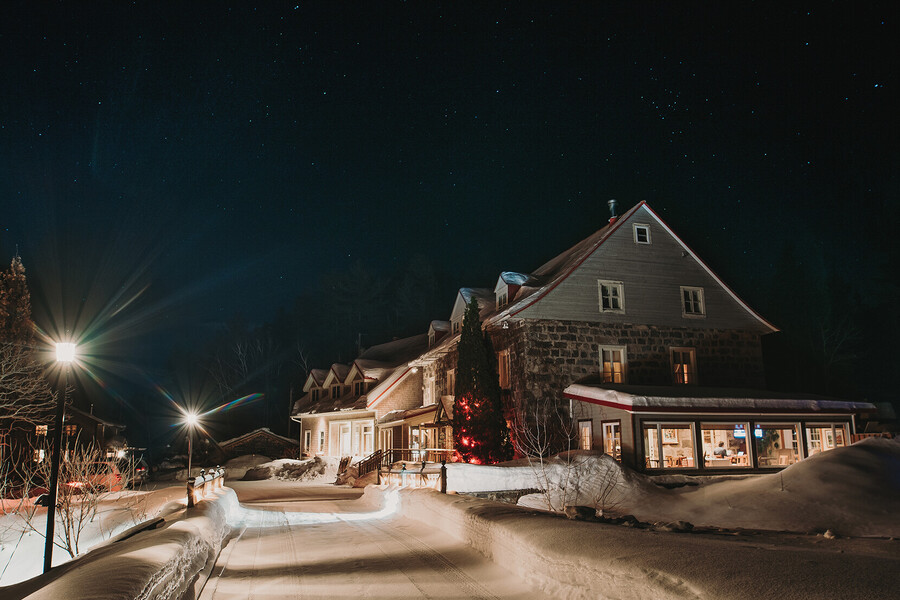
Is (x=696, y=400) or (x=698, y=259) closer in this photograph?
(x=696, y=400)

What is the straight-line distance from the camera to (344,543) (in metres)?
11.7

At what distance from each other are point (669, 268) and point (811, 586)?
866 inches

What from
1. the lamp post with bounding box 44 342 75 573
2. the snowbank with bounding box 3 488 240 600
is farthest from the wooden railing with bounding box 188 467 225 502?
the snowbank with bounding box 3 488 240 600

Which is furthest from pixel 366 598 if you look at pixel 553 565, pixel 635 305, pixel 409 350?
pixel 409 350

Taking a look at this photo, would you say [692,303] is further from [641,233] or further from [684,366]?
[641,233]

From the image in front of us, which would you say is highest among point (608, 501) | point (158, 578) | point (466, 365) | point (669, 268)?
point (669, 268)

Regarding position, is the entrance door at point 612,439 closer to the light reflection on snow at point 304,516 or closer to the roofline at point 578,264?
the roofline at point 578,264

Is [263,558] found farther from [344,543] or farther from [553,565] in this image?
[553,565]

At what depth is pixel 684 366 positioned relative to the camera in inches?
982

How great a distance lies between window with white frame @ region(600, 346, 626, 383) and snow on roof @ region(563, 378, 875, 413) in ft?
6.05

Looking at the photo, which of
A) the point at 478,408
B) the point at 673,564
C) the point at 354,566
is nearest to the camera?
the point at 673,564

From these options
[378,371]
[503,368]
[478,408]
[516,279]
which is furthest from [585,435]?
[378,371]

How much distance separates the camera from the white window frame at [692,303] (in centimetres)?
2530

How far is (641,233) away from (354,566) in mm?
19459
